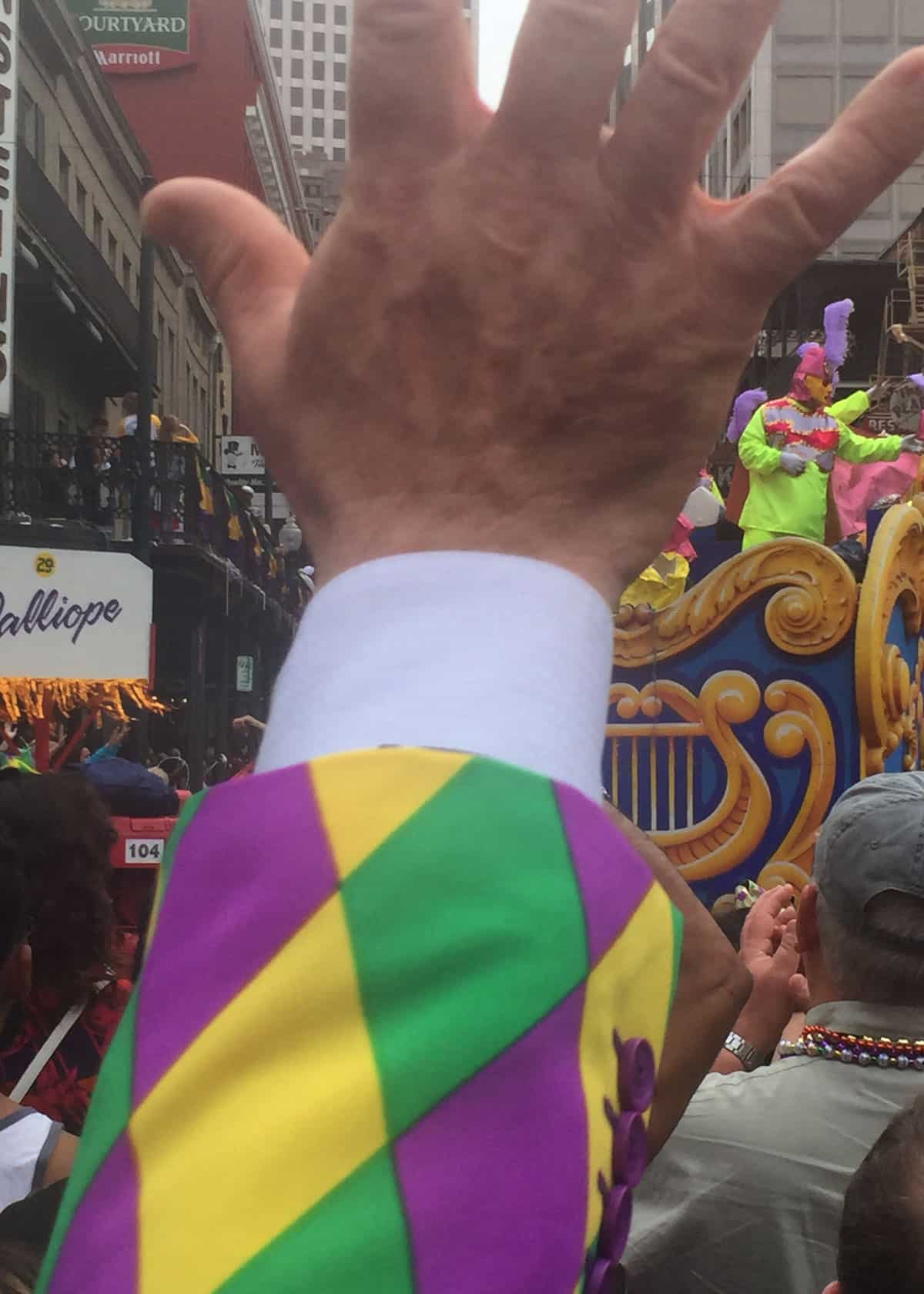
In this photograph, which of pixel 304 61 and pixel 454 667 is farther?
pixel 304 61

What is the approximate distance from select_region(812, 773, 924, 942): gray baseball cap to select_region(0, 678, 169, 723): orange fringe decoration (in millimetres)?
5150

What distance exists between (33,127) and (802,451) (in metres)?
14.4

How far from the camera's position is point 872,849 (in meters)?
1.93

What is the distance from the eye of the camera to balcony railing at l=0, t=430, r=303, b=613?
46.4 ft

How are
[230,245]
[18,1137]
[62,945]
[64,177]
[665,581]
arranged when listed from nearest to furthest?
1. [230,245]
2. [18,1137]
3. [62,945]
4. [665,581]
5. [64,177]

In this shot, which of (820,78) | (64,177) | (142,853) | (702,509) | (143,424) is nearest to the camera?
(142,853)

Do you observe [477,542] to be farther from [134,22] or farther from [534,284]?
[134,22]

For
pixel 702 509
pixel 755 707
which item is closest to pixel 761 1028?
pixel 755 707

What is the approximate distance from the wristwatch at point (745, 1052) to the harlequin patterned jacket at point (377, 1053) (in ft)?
4.77

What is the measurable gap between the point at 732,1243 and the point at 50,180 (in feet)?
65.6

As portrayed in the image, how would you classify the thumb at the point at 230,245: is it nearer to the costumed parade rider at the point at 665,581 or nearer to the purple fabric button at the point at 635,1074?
the purple fabric button at the point at 635,1074

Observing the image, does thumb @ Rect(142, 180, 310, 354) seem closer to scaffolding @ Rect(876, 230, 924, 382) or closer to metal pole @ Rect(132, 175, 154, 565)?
metal pole @ Rect(132, 175, 154, 565)

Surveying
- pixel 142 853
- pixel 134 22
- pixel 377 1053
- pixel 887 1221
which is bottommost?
pixel 142 853

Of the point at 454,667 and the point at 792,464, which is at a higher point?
the point at 792,464
